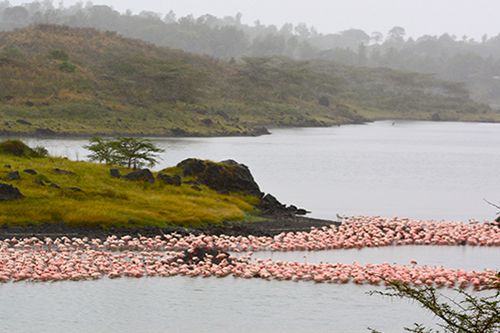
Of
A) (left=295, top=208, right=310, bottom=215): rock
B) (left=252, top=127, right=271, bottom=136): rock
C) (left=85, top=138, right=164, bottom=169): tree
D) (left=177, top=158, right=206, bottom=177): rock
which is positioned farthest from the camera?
(left=252, top=127, right=271, bottom=136): rock

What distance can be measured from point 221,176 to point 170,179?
353cm

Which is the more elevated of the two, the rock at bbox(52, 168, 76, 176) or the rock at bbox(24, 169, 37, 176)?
the rock at bbox(24, 169, 37, 176)

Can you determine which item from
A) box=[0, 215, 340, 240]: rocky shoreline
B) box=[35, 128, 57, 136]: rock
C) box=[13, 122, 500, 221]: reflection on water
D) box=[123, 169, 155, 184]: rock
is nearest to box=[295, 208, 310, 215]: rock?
box=[13, 122, 500, 221]: reflection on water

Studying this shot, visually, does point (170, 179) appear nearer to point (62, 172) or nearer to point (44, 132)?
point (62, 172)

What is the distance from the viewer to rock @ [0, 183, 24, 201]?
126ft

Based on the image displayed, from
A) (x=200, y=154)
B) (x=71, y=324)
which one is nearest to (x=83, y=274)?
(x=71, y=324)

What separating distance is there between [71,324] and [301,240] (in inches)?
554

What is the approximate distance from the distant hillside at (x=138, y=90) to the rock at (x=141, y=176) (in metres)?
52.7

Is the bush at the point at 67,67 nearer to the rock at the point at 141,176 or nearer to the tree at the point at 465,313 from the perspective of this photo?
the rock at the point at 141,176

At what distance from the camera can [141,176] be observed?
45469 mm

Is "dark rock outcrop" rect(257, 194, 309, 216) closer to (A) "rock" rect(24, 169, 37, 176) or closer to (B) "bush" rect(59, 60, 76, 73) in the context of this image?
(A) "rock" rect(24, 169, 37, 176)

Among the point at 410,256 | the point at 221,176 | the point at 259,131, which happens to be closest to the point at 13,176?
the point at 221,176

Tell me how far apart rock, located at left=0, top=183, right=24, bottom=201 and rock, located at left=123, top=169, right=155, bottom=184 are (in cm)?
758

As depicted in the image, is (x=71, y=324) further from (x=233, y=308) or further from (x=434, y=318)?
(x=434, y=318)
